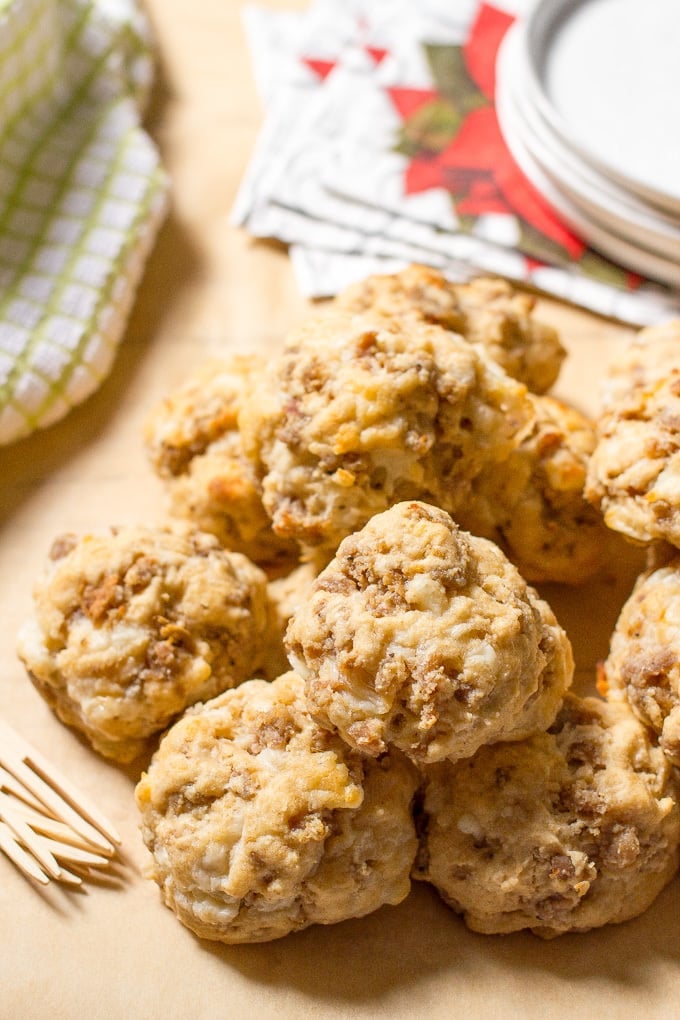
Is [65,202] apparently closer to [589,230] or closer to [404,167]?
[404,167]

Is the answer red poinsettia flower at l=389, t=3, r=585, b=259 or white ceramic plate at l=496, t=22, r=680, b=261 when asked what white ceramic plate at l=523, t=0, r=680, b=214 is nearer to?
white ceramic plate at l=496, t=22, r=680, b=261

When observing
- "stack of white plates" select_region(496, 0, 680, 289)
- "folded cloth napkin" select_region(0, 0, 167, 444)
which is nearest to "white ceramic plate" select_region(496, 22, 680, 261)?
"stack of white plates" select_region(496, 0, 680, 289)

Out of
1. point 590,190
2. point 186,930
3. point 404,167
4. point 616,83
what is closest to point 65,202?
point 404,167

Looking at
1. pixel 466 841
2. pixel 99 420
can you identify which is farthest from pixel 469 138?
pixel 466 841

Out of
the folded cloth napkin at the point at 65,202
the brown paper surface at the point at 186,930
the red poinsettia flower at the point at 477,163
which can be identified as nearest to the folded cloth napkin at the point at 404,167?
the red poinsettia flower at the point at 477,163

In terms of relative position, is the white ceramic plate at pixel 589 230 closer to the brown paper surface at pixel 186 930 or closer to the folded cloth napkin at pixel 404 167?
the folded cloth napkin at pixel 404 167

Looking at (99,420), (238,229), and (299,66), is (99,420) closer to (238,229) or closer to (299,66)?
(238,229)
